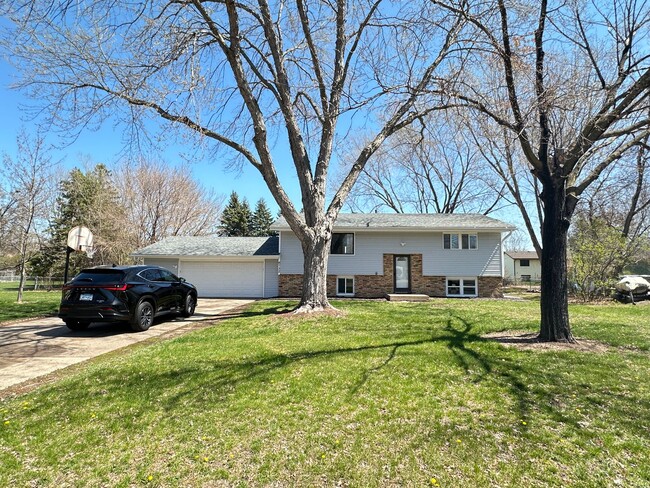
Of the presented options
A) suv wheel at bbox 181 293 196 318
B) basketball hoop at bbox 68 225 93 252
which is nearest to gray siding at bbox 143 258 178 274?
basketball hoop at bbox 68 225 93 252

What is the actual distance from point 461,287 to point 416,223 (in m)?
4.14

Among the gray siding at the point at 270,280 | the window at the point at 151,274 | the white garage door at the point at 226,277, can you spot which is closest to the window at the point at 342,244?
the gray siding at the point at 270,280

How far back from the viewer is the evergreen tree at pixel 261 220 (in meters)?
40.0

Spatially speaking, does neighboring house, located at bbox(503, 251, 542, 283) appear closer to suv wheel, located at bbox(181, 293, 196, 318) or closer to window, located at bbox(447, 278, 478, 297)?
window, located at bbox(447, 278, 478, 297)

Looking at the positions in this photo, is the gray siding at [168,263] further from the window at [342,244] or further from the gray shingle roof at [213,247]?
the window at [342,244]

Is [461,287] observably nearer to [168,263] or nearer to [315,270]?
[315,270]

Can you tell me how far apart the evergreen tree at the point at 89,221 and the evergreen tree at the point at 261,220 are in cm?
1483

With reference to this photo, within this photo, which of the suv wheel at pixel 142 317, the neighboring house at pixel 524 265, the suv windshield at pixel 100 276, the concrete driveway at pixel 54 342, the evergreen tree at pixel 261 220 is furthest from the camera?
the neighboring house at pixel 524 265

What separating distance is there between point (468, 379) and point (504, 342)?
260 centimetres

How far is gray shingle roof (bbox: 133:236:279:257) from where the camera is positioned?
18.6 meters

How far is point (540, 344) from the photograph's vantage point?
6473 mm

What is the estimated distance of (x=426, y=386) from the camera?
4.34 metres

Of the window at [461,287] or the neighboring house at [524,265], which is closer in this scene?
the window at [461,287]

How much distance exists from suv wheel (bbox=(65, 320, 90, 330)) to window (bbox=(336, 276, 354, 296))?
11.8 meters
